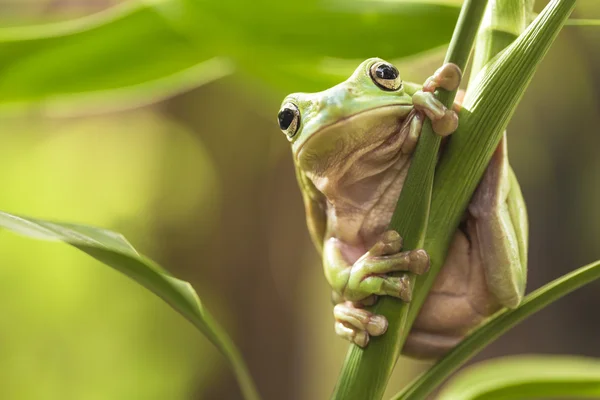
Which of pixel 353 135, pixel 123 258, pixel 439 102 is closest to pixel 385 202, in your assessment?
pixel 353 135

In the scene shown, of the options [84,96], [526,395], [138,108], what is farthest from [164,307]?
[526,395]

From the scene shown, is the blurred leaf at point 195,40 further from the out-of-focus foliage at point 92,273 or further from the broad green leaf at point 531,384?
the out-of-focus foliage at point 92,273

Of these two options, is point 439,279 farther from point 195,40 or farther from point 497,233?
point 195,40

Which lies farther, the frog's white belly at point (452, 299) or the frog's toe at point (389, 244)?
the frog's white belly at point (452, 299)

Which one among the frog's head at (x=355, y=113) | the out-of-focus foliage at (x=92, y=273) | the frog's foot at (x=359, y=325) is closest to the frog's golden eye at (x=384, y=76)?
the frog's head at (x=355, y=113)

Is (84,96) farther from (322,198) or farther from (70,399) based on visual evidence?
(70,399)

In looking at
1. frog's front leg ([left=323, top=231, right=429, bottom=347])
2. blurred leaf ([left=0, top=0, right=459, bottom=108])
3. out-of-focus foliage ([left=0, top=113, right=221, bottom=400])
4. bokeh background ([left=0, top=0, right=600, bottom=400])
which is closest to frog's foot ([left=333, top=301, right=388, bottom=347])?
frog's front leg ([left=323, top=231, right=429, bottom=347])
